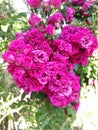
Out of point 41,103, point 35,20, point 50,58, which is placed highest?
point 35,20

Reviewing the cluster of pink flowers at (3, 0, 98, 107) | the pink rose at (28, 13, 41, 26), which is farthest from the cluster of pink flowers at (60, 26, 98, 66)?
the pink rose at (28, 13, 41, 26)

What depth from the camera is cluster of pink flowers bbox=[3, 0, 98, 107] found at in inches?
38.3

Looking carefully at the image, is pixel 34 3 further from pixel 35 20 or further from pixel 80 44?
pixel 80 44

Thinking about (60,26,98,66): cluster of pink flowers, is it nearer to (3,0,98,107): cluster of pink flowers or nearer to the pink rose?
(3,0,98,107): cluster of pink flowers

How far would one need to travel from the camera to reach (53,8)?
125 cm

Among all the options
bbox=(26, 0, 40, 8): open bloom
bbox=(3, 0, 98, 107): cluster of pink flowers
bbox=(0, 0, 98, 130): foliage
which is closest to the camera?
bbox=(3, 0, 98, 107): cluster of pink flowers

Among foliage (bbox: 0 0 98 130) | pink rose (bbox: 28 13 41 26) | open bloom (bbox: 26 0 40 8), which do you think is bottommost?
foliage (bbox: 0 0 98 130)

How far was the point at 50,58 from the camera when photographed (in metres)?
1.06

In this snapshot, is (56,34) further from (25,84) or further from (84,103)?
(84,103)

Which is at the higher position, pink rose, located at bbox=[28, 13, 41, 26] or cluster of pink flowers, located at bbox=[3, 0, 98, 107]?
pink rose, located at bbox=[28, 13, 41, 26]

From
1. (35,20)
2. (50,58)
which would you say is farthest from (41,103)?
(35,20)

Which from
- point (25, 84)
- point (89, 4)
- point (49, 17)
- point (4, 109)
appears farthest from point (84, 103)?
point (25, 84)

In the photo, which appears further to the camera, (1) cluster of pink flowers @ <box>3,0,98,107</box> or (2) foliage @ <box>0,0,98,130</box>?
(2) foliage @ <box>0,0,98,130</box>

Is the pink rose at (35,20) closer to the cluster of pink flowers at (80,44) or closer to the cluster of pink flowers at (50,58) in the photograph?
the cluster of pink flowers at (50,58)
